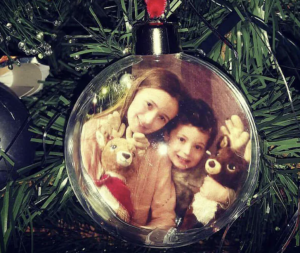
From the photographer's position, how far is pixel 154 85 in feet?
1.74

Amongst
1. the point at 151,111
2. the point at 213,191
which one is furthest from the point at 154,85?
the point at 213,191

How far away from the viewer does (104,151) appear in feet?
1.80

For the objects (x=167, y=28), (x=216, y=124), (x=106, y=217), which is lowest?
(x=106, y=217)

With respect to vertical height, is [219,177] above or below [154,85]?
below

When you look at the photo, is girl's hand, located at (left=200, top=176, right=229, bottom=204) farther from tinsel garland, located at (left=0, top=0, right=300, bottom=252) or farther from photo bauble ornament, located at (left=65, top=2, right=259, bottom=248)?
tinsel garland, located at (left=0, top=0, right=300, bottom=252)

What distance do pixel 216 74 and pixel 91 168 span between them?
0.19 m

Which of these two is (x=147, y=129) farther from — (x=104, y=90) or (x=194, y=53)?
(x=194, y=53)

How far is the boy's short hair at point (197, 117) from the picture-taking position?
518 millimetres

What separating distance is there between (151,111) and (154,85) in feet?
0.11

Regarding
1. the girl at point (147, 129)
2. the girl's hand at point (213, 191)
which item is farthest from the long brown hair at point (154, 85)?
the girl's hand at point (213, 191)

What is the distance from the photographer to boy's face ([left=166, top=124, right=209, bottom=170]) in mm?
518

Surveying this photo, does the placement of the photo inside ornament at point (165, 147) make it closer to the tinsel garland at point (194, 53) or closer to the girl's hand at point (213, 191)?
the girl's hand at point (213, 191)

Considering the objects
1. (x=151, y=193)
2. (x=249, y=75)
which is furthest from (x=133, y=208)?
(x=249, y=75)

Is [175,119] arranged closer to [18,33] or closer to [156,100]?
[156,100]
